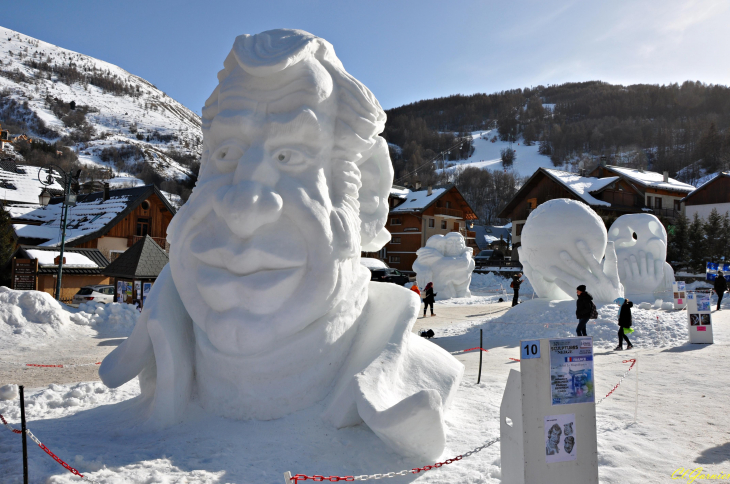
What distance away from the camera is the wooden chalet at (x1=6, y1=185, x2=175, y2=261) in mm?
25438

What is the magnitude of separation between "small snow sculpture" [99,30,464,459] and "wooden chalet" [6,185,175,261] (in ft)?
76.3

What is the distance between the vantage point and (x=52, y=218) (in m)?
29.1

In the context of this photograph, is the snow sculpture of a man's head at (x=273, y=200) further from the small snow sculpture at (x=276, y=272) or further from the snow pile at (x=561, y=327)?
the snow pile at (x=561, y=327)

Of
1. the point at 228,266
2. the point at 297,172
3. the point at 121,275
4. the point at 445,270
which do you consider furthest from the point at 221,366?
the point at 445,270

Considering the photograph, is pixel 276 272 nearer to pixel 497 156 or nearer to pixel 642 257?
pixel 642 257

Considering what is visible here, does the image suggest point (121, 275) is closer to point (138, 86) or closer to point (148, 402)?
point (148, 402)

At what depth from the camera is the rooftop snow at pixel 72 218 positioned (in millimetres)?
25562

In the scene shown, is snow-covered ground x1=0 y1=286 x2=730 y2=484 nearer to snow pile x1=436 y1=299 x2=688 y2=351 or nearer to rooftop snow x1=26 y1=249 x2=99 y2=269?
snow pile x1=436 y1=299 x2=688 y2=351

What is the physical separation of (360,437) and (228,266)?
5.57 feet

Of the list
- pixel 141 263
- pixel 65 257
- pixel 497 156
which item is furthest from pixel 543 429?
pixel 497 156

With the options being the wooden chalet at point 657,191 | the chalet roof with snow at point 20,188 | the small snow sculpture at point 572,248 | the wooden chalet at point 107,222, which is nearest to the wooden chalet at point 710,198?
the wooden chalet at point 657,191

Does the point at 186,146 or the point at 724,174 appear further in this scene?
the point at 186,146

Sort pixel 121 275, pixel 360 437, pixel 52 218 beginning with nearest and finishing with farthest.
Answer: pixel 360 437, pixel 121 275, pixel 52 218

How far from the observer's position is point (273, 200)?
392 centimetres
